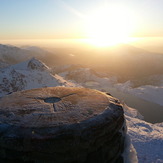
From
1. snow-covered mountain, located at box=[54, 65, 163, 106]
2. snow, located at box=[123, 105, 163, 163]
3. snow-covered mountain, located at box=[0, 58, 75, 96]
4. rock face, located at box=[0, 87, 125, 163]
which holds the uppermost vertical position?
rock face, located at box=[0, 87, 125, 163]

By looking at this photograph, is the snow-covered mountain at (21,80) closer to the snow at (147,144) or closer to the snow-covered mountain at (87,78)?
the snow-covered mountain at (87,78)

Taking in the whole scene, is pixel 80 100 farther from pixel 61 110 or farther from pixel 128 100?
pixel 128 100

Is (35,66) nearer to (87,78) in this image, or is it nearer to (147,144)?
(87,78)

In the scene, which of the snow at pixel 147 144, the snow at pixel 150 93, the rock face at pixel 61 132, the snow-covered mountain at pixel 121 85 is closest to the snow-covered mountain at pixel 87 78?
the snow-covered mountain at pixel 121 85

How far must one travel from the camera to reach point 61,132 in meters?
2.50

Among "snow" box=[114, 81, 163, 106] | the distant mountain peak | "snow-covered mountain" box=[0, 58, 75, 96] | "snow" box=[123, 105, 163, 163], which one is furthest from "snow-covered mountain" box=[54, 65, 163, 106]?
"snow" box=[123, 105, 163, 163]

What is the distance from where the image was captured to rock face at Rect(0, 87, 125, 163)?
243 centimetres

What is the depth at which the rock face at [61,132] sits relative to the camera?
7.98 ft

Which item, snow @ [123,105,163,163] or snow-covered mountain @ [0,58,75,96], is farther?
snow-covered mountain @ [0,58,75,96]

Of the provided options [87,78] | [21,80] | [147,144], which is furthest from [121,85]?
[147,144]

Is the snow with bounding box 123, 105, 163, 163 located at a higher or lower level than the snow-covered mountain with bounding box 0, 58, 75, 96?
lower

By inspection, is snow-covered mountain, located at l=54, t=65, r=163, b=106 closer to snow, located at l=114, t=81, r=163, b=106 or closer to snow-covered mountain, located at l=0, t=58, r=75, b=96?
snow, located at l=114, t=81, r=163, b=106

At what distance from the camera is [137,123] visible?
13.1 meters

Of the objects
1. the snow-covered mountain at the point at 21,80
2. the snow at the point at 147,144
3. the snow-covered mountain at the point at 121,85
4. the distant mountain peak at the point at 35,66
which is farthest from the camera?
the snow-covered mountain at the point at 121,85
